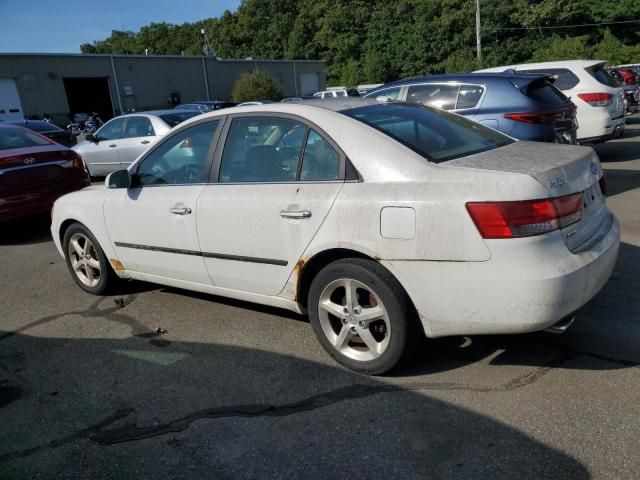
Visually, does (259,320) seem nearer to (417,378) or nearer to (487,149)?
(417,378)

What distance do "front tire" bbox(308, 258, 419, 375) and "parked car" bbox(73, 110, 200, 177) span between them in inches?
318

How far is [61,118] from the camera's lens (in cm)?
3894

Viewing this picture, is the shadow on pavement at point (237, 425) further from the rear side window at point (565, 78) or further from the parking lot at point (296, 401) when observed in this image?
the rear side window at point (565, 78)

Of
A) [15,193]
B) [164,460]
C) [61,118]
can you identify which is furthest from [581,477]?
[61,118]

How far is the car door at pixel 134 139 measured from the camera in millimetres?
10922

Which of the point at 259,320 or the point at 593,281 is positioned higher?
the point at 593,281

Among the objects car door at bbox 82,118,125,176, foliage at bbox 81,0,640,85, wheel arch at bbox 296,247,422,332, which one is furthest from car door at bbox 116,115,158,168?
foliage at bbox 81,0,640,85

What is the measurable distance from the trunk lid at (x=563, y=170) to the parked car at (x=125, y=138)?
330 inches

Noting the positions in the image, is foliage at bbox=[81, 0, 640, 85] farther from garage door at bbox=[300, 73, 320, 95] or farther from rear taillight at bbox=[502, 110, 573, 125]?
rear taillight at bbox=[502, 110, 573, 125]

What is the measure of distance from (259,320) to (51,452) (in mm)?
1764

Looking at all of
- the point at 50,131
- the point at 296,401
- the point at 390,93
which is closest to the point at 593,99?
the point at 390,93

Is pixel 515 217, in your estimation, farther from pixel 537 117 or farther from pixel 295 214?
pixel 537 117

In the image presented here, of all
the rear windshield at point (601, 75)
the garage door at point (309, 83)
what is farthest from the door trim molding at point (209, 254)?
the garage door at point (309, 83)

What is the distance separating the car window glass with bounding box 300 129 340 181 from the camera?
11.1 ft
